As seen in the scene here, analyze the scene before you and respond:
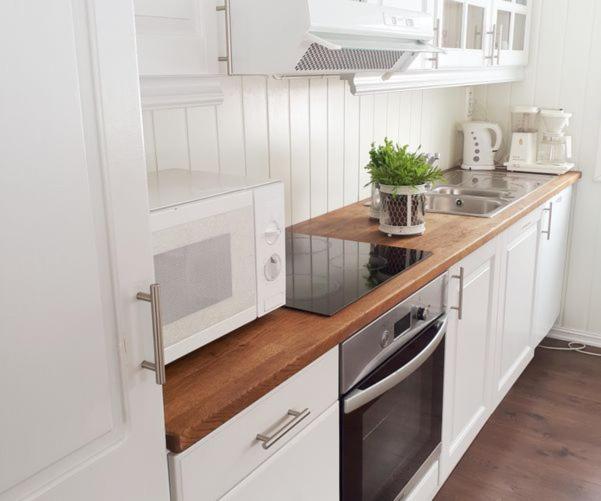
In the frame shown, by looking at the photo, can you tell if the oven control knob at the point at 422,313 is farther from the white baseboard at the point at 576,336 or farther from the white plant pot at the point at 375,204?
the white baseboard at the point at 576,336

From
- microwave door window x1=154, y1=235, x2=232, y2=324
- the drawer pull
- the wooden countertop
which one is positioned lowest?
the drawer pull

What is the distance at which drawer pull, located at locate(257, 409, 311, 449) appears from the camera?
1085 mm

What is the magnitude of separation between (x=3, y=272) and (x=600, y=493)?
2.17 meters

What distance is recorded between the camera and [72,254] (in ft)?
2.22

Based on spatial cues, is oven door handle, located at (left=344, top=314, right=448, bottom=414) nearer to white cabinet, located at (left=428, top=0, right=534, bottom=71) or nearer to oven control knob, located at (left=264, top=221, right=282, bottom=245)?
oven control knob, located at (left=264, top=221, right=282, bottom=245)

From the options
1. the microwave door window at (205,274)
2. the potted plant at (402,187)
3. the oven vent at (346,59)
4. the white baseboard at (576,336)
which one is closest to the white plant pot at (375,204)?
the potted plant at (402,187)

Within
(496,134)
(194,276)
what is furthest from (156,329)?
(496,134)

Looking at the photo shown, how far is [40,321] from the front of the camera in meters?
0.65

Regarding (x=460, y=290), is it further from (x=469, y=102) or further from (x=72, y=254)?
(x=469, y=102)

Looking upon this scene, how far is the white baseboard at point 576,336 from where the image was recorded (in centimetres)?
330

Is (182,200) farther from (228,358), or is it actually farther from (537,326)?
(537,326)

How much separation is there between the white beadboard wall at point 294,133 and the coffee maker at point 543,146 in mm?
548

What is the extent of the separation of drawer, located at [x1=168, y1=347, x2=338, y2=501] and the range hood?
0.62 metres

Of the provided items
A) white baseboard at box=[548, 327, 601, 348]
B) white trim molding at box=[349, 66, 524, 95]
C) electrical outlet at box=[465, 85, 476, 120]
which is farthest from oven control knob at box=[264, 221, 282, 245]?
white baseboard at box=[548, 327, 601, 348]
